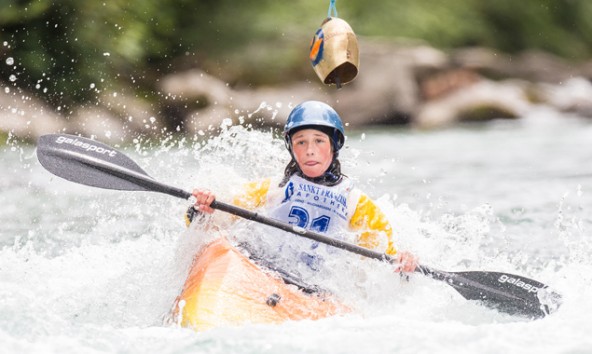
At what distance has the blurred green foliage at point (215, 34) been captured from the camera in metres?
13.4

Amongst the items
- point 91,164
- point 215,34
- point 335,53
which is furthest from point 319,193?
point 215,34

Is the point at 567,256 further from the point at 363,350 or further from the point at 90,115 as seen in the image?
the point at 90,115

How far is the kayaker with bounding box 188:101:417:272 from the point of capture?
4.52m

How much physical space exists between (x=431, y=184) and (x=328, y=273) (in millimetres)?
4534

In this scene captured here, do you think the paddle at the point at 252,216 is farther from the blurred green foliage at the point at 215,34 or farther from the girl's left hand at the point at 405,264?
the blurred green foliage at the point at 215,34

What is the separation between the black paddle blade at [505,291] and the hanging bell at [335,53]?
127cm

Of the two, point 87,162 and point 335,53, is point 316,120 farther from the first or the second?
point 87,162

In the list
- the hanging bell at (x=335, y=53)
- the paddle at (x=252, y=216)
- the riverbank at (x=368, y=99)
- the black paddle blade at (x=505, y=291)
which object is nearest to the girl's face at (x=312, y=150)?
the paddle at (x=252, y=216)

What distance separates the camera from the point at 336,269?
446 centimetres

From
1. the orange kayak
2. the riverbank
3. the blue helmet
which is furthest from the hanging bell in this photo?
the riverbank

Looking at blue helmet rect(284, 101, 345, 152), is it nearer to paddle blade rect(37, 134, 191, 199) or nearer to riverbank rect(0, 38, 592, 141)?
paddle blade rect(37, 134, 191, 199)

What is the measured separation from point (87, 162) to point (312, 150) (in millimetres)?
1192

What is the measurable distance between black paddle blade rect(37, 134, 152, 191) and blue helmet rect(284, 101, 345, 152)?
829mm

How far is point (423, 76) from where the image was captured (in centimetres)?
1547
